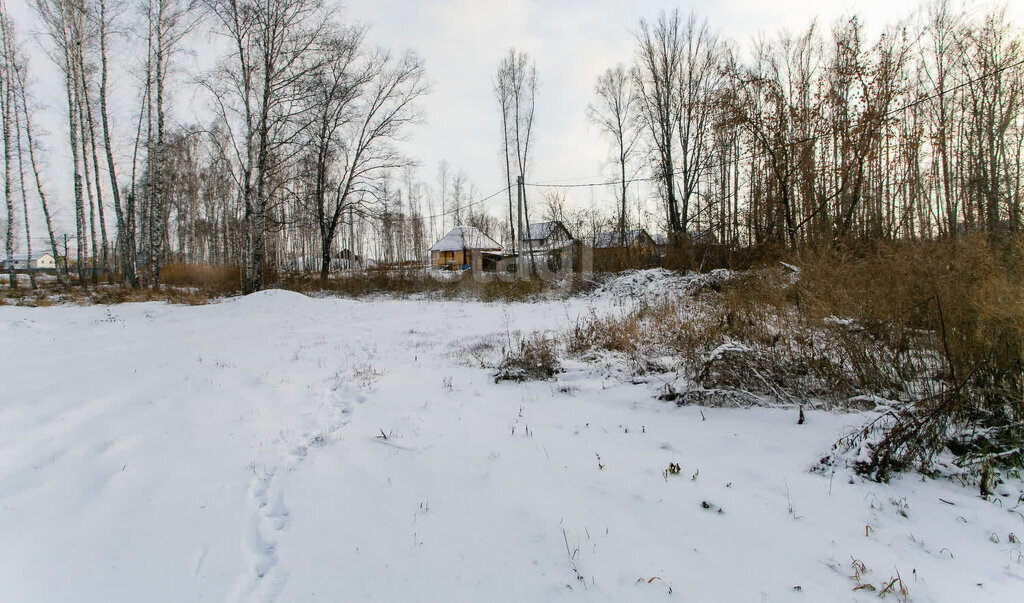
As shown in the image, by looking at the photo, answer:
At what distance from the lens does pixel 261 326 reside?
869 centimetres

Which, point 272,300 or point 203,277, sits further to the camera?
point 203,277

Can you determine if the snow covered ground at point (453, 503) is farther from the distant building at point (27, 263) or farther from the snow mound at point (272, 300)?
the distant building at point (27, 263)

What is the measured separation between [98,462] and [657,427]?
4033mm

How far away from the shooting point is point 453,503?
2.32 m

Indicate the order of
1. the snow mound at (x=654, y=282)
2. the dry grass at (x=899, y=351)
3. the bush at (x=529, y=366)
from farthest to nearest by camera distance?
the snow mound at (x=654, y=282) < the bush at (x=529, y=366) < the dry grass at (x=899, y=351)

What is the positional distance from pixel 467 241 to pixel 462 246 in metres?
0.98

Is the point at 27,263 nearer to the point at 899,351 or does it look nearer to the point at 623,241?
the point at 623,241

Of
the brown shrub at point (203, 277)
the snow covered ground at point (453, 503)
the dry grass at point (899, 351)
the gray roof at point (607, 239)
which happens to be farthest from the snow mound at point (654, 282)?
the brown shrub at point (203, 277)

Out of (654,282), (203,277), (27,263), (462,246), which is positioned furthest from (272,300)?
(462,246)

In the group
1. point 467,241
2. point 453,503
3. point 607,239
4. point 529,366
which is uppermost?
point 467,241

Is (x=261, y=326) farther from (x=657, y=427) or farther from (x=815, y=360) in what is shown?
(x=815, y=360)

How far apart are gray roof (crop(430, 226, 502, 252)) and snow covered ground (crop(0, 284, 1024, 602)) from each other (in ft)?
117

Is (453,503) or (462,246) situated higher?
(462,246)

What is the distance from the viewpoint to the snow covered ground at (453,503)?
5.62 ft
